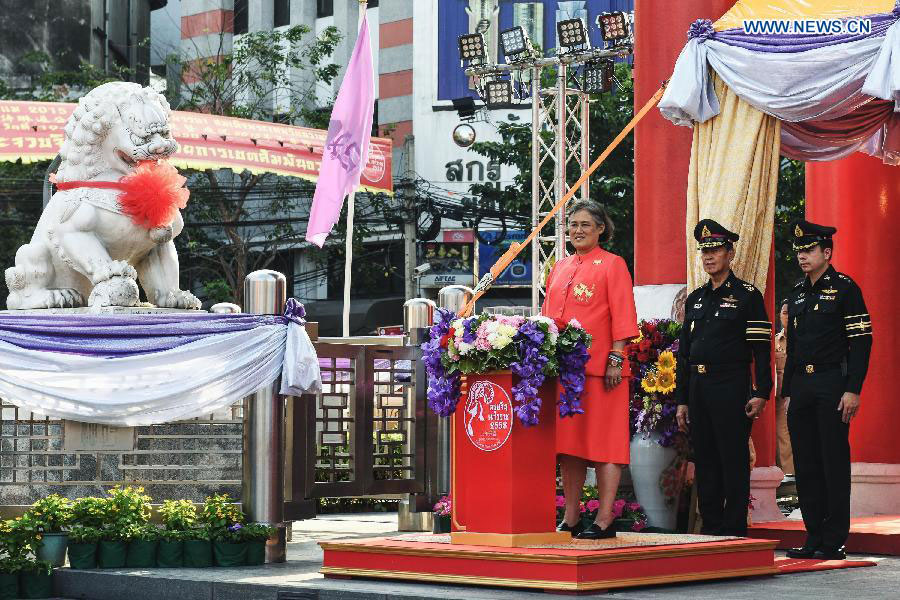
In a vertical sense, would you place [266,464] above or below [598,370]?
below

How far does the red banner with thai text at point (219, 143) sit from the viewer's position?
23125 mm

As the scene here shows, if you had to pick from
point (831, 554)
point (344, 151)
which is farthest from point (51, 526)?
point (344, 151)

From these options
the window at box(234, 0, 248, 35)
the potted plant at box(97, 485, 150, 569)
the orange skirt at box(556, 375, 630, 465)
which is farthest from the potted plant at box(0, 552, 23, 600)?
the window at box(234, 0, 248, 35)

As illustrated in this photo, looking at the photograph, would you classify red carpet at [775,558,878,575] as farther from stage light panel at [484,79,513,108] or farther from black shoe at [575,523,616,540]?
stage light panel at [484,79,513,108]

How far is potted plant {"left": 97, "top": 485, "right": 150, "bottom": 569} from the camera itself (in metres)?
7.62

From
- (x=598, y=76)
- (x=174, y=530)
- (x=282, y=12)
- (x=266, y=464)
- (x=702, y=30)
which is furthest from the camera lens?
(x=282, y=12)

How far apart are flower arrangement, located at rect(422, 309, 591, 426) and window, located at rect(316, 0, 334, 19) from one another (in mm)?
29022

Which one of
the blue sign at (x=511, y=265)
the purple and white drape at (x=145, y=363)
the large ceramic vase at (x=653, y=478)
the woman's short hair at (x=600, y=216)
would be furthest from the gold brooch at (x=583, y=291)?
the blue sign at (x=511, y=265)

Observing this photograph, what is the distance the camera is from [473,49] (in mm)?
22625

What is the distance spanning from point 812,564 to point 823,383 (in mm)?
928

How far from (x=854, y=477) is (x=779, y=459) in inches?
114

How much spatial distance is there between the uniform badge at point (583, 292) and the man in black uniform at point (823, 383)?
1222mm

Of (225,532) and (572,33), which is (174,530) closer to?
(225,532)

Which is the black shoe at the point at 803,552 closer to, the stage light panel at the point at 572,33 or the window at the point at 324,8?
the stage light panel at the point at 572,33
